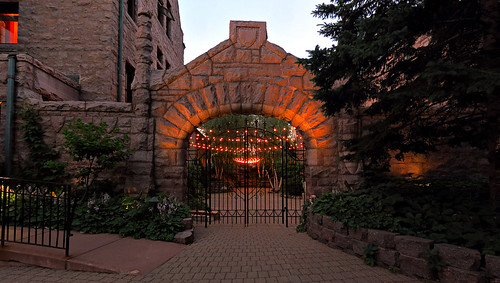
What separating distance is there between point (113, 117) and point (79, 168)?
1376mm

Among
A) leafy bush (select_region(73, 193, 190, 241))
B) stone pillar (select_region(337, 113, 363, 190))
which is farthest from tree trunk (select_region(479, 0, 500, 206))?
leafy bush (select_region(73, 193, 190, 241))

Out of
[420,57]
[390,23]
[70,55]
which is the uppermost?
[70,55]

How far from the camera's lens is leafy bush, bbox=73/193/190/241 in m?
4.17

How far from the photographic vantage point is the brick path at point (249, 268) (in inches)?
110

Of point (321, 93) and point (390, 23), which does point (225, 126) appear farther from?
point (390, 23)

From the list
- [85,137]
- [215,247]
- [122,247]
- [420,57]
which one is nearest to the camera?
[420,57]

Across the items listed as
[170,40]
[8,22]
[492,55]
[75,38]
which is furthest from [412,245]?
[170,40]

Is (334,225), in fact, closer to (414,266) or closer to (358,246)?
(358,246)

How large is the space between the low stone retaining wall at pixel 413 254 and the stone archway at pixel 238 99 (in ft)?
5.67

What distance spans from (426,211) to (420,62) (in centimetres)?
216

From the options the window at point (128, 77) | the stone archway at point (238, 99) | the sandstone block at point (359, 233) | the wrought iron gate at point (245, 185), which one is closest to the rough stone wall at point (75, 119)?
the stone archway at point (238, 99)

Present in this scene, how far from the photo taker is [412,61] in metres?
3.30

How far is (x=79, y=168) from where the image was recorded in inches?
203

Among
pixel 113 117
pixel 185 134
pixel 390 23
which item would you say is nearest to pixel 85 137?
pixel 113 117
